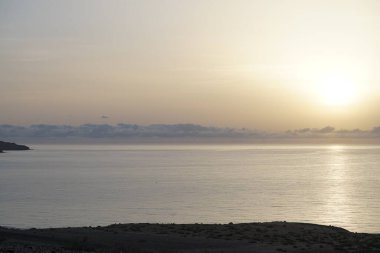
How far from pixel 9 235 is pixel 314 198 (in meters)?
56.7

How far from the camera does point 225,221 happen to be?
176 ft

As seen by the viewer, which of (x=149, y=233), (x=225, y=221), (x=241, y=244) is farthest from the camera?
(x=225, y=221)

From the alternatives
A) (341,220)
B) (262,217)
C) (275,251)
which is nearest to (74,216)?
(262,217)

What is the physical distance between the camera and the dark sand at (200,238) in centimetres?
2917

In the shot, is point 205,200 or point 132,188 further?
point 132,188

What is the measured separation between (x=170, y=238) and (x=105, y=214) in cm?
2726

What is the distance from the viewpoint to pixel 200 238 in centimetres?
3322

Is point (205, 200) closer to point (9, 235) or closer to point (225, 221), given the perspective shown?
point (225, 221)

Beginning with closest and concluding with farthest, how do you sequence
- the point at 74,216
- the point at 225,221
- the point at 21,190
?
the point at 225,221 < the point at 74,216 < the point at 21,190

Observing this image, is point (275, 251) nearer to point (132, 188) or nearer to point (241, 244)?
point (241, 244)

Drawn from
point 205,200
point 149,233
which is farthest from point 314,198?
point 149,233

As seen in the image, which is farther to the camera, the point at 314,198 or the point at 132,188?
the point at 132,188

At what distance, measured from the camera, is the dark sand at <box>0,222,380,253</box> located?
2917 centimetres

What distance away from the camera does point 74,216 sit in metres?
57.1
